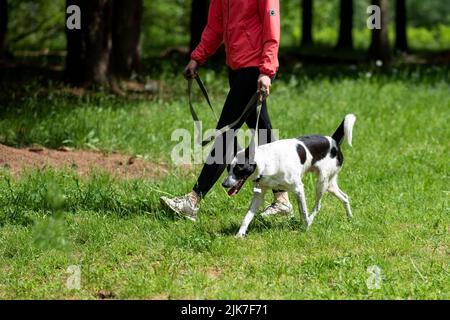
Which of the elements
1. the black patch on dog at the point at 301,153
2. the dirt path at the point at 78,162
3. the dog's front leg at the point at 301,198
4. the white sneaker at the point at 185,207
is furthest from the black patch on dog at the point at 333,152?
the dirt path at the point at 78,162

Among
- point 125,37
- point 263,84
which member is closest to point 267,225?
point 263,84

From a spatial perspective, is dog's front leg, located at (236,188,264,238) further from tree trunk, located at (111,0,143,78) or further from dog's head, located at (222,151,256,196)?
tree trunk, located at (111,0,143,78)

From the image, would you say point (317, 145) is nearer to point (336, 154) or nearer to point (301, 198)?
point (336, 154)

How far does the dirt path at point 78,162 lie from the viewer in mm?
9805

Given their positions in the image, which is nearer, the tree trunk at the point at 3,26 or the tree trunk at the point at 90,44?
the tree trunk at the point at 90,44

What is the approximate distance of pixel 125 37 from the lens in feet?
53.7

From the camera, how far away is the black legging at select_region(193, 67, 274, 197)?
25.2 feet

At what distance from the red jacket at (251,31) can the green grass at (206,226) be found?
1428 mm

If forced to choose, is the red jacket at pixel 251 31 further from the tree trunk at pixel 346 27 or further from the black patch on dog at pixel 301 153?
the tree trunk at pixel 346 27

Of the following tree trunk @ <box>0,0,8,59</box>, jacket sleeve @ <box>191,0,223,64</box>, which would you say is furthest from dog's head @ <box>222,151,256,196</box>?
tree trunk @ <box>0,0,8,59</box>

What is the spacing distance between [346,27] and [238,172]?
2132cm

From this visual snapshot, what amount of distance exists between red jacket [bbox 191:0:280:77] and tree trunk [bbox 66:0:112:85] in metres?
6.67
